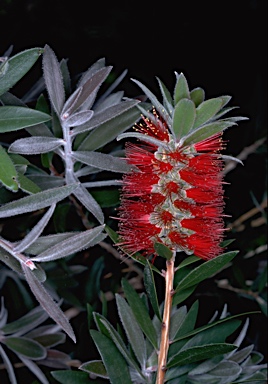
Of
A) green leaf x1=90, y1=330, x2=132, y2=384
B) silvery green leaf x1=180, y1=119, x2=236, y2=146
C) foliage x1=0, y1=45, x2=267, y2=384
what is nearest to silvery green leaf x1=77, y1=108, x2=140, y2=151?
foliage x1=0, y1=45, x2=267, y2=384

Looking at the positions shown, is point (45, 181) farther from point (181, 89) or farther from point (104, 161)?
point (181, 89)

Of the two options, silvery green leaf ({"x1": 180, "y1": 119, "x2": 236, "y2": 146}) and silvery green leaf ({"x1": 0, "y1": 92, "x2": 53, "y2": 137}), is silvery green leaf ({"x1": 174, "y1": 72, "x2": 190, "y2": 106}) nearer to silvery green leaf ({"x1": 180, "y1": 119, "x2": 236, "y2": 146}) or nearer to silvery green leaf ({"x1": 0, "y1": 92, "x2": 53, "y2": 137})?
silvery green leaf ({"x1": 180, "y1": 119, "x2": 236, "y2": 146})

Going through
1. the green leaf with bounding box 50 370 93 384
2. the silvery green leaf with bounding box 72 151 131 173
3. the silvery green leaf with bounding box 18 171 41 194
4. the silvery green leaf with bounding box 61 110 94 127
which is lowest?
the green leaf with bounding box 50 370 93 384

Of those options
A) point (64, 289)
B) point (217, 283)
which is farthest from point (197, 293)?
point (64, 289)

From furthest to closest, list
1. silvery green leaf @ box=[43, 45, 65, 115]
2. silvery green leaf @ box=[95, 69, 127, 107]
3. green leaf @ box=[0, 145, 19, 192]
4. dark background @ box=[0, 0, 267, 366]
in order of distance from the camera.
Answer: dark background @ box=[0, 0, 267, 366] < silvery green leaf @ box=[95, 69, 127, 107] < silvery green leaf @ box=[43, 45, 65, 115] < green leaf @ box=[0, 145, 19, 192]

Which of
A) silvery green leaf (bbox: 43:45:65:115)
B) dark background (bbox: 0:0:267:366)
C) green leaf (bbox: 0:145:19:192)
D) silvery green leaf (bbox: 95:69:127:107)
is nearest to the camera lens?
green leaf (bbox: 0:145:19:192)

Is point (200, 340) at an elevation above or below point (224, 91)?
below

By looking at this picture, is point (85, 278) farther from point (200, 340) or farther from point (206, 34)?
point (206, 34)
